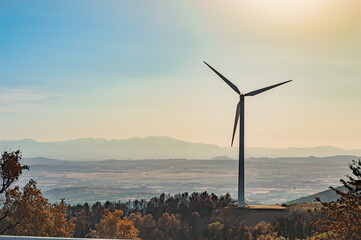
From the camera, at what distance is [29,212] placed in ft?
37.8

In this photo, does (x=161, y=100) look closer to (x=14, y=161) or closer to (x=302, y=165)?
(x=302, y=165)

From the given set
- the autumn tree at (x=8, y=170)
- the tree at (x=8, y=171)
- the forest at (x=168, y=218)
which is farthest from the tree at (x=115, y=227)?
the tree at (x=8, y=171)

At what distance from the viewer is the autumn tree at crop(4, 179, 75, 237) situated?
1144 cm

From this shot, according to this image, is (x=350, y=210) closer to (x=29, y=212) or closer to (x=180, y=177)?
(x=29, y=212)

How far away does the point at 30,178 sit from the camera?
38.5 ft

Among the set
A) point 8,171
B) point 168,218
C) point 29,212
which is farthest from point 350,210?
point 168,218

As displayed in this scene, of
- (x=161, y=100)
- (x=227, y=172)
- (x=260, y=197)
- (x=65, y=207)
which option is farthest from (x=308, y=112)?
(x=65, y=207)

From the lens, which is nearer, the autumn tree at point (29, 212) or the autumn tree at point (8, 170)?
the autumn tree at point (8, 170)

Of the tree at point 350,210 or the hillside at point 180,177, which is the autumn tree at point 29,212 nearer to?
the tree at point 350,210

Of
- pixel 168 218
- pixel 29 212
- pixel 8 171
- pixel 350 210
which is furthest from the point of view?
pixel 168 218

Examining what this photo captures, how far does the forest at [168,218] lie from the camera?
8758 millimetres

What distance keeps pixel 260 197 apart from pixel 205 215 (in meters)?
3.33

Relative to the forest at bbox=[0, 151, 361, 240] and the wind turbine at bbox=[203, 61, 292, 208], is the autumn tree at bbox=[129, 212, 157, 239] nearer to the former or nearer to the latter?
the forest at bbox=[0, 151, 361, 240]

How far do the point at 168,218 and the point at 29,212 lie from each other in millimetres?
6704
